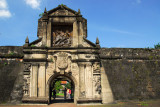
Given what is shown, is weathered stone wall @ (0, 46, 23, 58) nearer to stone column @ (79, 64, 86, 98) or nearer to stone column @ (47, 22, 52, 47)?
stone column @ (47, 22, 52, 47)

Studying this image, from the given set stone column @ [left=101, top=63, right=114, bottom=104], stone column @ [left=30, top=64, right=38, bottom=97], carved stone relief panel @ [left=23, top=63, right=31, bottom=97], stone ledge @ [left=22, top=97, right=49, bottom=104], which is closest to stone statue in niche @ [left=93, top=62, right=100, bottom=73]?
stone column @ [left=101, top=63, right=114, bottom=104]

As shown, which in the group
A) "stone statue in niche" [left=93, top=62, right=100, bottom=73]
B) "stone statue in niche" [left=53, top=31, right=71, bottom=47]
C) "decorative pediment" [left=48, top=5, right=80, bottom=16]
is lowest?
"stone statue in niche" [left=93, top=62, right=100, bottom=73]

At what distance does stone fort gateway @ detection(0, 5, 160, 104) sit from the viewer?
11789mm

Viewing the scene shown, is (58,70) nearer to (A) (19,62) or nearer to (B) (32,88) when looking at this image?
(B) (32,88)

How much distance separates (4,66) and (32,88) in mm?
3093

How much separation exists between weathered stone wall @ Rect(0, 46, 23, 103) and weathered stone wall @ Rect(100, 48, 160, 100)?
6584 mm

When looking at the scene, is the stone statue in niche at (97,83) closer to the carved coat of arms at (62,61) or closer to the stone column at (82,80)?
the stone column at (82,80)

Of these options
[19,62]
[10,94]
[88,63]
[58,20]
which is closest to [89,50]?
[88,63]

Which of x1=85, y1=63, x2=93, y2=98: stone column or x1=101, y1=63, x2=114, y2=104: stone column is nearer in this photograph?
x1=85, y1=63, x2=93, y2=98: stone column

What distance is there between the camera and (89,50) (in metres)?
12.5

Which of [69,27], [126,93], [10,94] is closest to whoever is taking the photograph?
[10,94]

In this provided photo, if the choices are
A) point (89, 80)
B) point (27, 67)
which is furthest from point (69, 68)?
point (27, 67)

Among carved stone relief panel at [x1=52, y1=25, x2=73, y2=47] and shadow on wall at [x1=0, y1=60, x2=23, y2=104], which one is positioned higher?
carved stone relief panel at [x1=52, y1=25, x2=73, y2=47]

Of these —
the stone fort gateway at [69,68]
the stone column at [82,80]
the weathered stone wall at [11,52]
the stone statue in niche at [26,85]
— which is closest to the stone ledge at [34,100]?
the stone fort gateway at [69,68]
